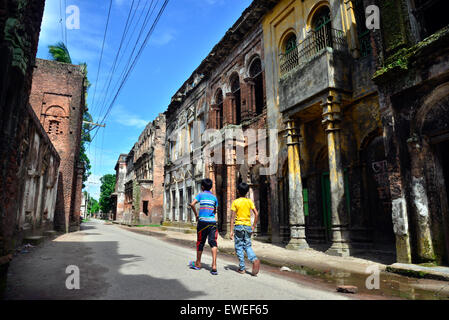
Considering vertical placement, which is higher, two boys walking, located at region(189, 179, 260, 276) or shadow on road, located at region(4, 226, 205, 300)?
two boys walking, located at region(189, 179, 260, 276)

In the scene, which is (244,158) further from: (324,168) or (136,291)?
(136,291)

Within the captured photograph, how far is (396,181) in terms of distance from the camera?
21.3ft

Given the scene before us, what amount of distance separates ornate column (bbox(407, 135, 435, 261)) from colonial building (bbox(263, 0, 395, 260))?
2261 mm

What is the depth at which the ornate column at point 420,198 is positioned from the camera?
587 centimetres

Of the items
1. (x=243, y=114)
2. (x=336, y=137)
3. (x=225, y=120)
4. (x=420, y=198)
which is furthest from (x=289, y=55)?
(x=420, y=198)

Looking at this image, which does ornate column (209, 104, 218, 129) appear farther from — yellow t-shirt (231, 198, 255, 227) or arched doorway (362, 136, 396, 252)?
yellow t-shirt (231, 198, 255, 227)

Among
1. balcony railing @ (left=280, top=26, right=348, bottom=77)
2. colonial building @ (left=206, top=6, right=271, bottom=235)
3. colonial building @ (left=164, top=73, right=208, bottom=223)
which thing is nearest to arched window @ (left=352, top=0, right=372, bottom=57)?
balcony railing @ (left=280, top=26, right=348, bottom=77)

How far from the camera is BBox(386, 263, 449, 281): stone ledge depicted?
200 inches

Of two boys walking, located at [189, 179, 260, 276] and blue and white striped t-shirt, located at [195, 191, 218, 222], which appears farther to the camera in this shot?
blue and white striped t-shirt, located at [195, 191, 218, 222]

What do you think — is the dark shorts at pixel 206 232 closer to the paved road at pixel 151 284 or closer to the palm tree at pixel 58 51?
the paved road at pixel 151 284

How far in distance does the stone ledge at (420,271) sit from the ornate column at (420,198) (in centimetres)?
42

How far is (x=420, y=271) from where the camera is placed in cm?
539

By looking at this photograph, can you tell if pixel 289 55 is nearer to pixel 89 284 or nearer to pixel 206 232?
pixel 206 232
